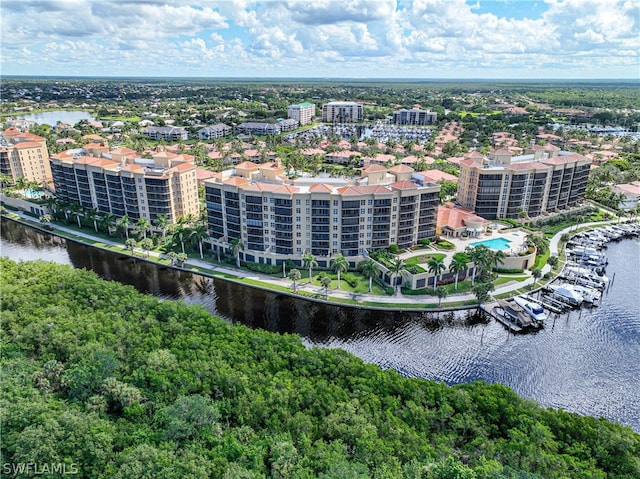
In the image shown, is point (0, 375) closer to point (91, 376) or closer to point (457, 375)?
point (91, 376)

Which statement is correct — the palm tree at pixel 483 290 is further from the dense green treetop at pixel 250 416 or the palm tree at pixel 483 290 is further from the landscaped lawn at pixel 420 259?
the dense green treetop at pixel 250 416

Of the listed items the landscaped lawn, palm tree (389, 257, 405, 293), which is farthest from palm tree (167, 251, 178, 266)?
the landscaped lawn

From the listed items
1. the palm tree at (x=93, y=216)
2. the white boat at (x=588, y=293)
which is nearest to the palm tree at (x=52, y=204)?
the palm tree at (x=93, y=216)

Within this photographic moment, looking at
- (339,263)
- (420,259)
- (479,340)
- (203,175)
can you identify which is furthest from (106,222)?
(479,340)

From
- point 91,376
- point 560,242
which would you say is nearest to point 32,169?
point 91,376

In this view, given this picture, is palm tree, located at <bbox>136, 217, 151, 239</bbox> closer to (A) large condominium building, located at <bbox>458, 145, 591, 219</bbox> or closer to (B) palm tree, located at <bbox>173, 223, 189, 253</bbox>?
(B) palm tree, located at <bbox>173, 223, 189, 253</bbox>

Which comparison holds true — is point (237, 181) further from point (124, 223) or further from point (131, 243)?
point (124, 223)
